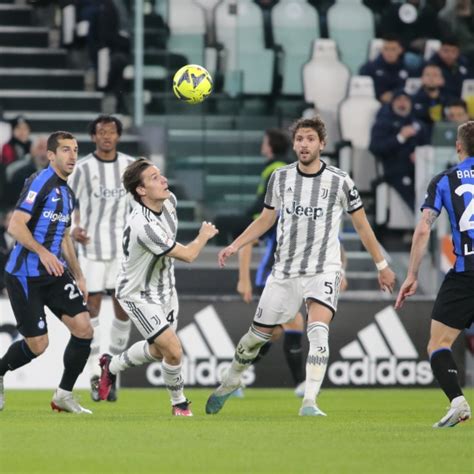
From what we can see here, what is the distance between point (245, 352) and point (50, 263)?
1.39m

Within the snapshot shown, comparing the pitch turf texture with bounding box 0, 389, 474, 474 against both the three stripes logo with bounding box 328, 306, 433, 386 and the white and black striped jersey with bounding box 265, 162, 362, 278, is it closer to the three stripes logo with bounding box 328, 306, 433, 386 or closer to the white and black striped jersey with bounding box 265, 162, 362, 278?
the white and black striped jersey with bounding box 265, 162, 362, 278

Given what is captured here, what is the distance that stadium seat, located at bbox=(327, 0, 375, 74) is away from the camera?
1789cm

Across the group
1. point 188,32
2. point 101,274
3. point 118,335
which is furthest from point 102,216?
point 188,32

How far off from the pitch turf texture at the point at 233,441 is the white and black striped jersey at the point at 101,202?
1694 millimetres

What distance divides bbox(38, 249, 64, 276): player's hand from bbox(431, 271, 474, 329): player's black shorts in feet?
8.42

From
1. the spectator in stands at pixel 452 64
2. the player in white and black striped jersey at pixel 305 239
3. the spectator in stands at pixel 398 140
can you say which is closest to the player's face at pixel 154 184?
the player in white and black striped jersey at pixel 305 239

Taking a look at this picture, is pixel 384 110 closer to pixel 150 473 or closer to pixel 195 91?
pixel 195 91

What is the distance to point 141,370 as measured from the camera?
1467 cm

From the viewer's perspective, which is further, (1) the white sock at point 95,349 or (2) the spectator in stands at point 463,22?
(2) the spectator in stands at point 463,22

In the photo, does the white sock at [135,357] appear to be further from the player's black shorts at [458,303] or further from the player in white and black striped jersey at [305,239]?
the player's black shorts at [458,303]

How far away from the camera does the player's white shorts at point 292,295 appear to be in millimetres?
10047

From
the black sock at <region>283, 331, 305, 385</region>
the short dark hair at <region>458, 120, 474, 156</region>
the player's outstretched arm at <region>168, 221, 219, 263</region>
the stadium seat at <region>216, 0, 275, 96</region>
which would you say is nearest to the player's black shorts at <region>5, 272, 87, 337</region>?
the player's outstretched arm at <region>168, 221, 219, 263</region>

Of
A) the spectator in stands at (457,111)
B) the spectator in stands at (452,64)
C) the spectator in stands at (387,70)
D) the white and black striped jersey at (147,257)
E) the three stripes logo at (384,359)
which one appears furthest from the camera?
the spectator in stands at (452,64)

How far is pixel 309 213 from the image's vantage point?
10.2 m
